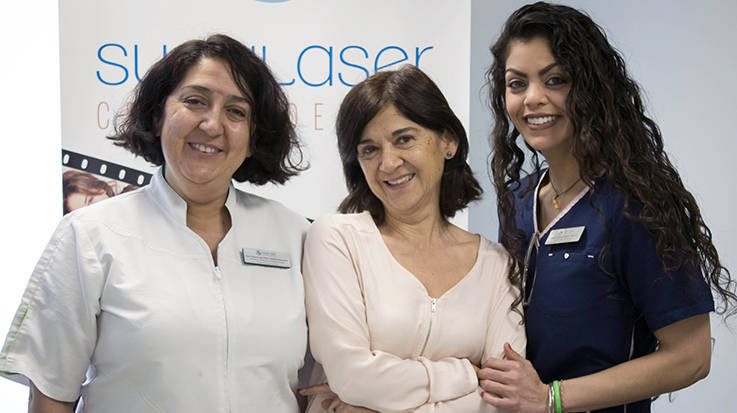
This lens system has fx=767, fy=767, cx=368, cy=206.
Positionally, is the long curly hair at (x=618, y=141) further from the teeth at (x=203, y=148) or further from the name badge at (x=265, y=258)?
→ the teeth at (x=203, y=148)

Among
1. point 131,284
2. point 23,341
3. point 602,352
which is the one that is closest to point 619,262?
point 602,352

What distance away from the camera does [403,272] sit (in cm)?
199

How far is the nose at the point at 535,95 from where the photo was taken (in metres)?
2.00

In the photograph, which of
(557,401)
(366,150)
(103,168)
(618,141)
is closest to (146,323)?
(366,150)

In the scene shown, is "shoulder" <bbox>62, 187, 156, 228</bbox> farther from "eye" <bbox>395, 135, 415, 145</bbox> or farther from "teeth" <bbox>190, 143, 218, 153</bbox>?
"eye" <bbox>395, 135, 415, 145</bbox>

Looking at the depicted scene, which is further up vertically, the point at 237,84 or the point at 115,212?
the point at 237,84

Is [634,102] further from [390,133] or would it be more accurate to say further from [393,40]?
[393,40]

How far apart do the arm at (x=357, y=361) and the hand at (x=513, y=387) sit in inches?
1.6

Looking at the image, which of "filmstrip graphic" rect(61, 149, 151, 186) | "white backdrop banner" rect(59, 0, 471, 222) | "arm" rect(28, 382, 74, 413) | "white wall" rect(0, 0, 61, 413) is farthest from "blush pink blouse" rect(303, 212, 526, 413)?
"white wall" rect(0, 0, 61, 413)

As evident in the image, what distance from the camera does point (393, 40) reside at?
3129 millimetres

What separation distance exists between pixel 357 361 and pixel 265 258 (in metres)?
0.35

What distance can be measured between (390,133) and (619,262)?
0.68 metres

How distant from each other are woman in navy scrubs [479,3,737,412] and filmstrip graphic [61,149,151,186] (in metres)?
1.64

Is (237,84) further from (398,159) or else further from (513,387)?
(513,387)
